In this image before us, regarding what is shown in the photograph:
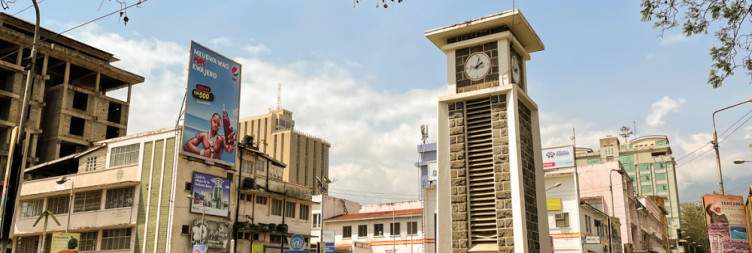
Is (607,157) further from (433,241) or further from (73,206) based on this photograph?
(73,206)

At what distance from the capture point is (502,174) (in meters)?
18.6

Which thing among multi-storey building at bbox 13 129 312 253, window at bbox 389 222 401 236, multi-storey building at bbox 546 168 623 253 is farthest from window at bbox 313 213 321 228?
multi-storey building at bbox 546 168 623 253

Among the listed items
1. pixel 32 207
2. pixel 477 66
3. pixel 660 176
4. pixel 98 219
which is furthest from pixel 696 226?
pixel 32 207

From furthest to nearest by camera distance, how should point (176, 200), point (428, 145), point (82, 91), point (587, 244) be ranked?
1. point (428, 145)
2. point (82, 91)
3. point (587, 244)
4. point (176, 200)

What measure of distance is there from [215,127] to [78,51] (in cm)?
2843

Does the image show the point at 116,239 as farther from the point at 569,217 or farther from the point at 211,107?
the point at 569,217

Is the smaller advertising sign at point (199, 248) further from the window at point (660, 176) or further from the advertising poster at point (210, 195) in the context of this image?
the window at point (660, 176)

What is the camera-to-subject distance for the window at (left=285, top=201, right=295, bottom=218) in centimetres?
4712

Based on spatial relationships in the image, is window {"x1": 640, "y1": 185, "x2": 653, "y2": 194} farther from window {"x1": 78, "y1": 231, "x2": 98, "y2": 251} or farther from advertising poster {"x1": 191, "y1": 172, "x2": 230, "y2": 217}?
window {"x1": 78, "y1": 231, "x2": 98, "y2": 251}

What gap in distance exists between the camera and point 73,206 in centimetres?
4128

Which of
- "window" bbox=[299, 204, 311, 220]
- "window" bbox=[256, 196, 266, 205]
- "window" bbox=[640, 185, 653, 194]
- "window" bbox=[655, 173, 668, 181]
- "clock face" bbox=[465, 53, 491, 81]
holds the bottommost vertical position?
"window" bbox=[299, 204, 311, 220]

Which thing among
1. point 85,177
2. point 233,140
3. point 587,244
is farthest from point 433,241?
point 85,177

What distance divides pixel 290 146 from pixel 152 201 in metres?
116

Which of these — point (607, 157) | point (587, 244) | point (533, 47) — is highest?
point (607, 157)
